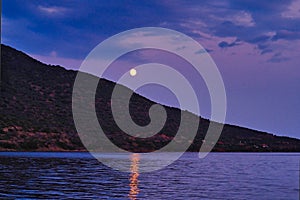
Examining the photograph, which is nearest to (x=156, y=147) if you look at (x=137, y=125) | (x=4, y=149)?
(x=137, y=125)

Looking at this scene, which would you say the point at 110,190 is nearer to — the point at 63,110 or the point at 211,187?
the point at 211,187

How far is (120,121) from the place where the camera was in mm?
196000

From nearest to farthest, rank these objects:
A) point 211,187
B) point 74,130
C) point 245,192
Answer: point 245,192, point 211,187, point 74,130

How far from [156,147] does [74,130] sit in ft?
128

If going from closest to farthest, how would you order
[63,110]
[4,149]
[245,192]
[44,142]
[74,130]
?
1. [245,192]
2. [4,149]
3. [44,142]
4. [74,130]
5. [63,110]

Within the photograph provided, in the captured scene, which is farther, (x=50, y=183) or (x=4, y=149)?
(x=4, y=149)

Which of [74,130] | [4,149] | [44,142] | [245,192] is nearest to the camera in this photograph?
[245,192]

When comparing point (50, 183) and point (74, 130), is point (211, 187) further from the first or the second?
point (74, 130)

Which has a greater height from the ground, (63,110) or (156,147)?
(63,110)

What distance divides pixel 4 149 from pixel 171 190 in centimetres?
10842

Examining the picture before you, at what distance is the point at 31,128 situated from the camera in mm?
162625

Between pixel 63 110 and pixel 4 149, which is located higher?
pixel 63 110

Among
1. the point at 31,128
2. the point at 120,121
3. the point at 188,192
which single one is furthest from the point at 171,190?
the point at 120,121

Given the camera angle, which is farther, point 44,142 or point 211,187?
point 44,142
